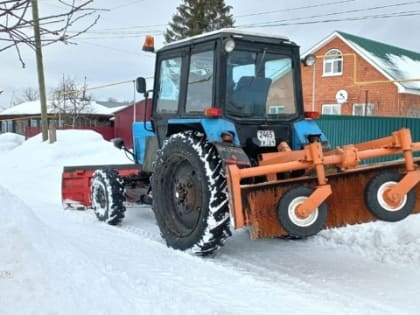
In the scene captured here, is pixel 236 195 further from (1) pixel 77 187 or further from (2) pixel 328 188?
(1) pixel 77 187

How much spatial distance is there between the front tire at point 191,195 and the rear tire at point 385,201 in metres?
1.41

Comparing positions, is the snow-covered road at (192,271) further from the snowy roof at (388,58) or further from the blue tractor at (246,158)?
the snowy roof at (388,58)

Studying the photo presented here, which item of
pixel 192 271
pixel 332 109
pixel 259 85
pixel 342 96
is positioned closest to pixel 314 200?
pixel 192 271

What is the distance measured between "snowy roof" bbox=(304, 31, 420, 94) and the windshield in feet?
52.0

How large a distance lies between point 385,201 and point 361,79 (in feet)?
62.4

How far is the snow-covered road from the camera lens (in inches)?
132

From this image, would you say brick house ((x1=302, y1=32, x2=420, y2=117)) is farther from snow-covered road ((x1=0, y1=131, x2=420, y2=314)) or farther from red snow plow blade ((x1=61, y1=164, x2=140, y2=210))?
snow-covered road ((x1=0, y1=131, x2=420, y2=314))

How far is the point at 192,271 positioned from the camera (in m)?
4.96

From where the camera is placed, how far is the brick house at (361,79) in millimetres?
20984

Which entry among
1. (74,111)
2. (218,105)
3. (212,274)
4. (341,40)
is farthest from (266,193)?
(74,111)

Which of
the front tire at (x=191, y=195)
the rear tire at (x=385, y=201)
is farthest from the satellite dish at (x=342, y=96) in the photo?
the rear tire at (x=385, y=201)

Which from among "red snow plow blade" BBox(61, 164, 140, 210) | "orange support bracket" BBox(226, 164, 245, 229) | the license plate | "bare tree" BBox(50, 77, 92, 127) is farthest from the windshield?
"bare tree" BBox(50, 77, 92, 127)

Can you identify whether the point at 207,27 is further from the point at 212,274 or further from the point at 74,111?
the point at 212,274

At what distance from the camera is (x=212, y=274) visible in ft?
16.1
